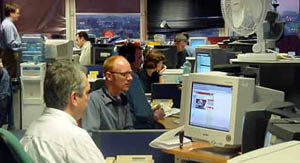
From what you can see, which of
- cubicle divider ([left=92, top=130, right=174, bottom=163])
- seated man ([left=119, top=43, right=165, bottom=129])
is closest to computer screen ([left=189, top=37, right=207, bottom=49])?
seated man ([left=119, top=43, right=165, bottom=129])

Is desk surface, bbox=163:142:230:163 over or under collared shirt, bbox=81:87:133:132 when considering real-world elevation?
under

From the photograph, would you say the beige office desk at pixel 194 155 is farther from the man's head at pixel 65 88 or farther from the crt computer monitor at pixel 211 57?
the crt computer monitor at pixel 211 57

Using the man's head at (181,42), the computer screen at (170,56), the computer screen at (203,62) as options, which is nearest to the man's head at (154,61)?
the computer screen at (203,62)

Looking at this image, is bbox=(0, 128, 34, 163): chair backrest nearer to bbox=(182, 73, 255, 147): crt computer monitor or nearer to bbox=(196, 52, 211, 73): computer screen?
bbox=(182, 73, 255, 147): crt computer monitor

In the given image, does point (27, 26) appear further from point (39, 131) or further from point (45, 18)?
point (39, 131)

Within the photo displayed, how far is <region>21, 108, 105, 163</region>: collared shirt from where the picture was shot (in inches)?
83.9

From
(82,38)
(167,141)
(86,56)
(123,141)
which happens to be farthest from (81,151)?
(82,38)

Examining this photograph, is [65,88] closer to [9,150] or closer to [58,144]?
[58,144]

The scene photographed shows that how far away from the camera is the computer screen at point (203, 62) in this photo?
5414mm

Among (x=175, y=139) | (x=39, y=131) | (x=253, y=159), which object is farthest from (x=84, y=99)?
(x=253, y=159)

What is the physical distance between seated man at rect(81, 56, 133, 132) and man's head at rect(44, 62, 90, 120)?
3.75 feet

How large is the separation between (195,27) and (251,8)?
846 centimetres

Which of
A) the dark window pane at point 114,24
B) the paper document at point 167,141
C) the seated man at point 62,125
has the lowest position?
the paper document at point 167,141

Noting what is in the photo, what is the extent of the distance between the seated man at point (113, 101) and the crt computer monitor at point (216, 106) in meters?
0.60
